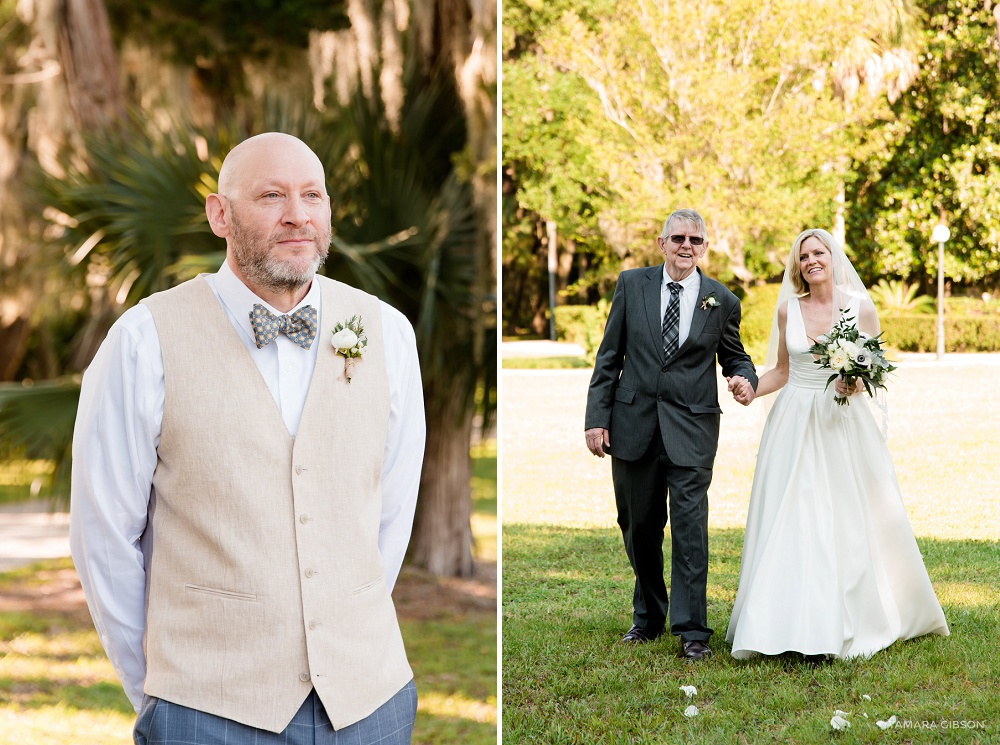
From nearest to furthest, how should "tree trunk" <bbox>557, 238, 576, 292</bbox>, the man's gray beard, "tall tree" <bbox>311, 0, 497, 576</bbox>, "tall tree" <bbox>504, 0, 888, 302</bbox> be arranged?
the man's gray beard, "tall tree" <bbox>311, 0, 497, 576</bbox>, "tall tree" <bbox>504, 0, 888, 302</bbox>, "tree trunk" <bbox>557, 238, 576, 292</bbox>

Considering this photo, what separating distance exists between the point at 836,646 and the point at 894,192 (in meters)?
2.94

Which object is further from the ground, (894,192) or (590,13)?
(590,13)

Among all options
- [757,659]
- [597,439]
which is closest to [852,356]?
[597,439]

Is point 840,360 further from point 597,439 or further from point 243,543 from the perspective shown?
point 243,543

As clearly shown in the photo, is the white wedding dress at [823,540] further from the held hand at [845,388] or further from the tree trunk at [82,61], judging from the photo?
the tree trunk at [82,61]

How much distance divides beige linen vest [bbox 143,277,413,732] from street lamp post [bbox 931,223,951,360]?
3539 millimetres

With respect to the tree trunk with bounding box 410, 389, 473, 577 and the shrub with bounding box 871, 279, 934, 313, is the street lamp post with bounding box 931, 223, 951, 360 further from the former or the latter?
the tree trunk with bounding box 410, 389, 473, 577

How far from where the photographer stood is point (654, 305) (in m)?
3.96

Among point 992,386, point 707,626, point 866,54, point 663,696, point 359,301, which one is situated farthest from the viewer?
point 866,54

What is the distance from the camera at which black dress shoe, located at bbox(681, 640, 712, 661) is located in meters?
3.87

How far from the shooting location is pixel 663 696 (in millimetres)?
3705

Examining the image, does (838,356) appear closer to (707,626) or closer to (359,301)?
(707,626)

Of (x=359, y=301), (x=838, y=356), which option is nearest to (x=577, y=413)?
(x=838, y=356)

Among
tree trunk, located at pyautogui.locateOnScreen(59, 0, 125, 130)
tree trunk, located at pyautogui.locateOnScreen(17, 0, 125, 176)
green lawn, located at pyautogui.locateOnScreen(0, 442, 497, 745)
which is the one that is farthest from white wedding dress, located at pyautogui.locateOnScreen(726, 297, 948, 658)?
tree trunk, located at pyautogui.locateOnScreen(59, 0, 125, 130)
